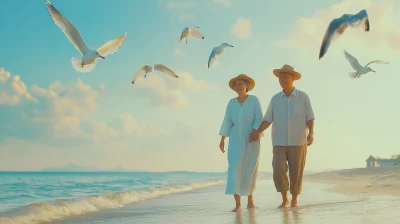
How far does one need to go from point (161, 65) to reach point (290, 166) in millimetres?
6729

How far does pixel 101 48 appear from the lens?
Result: 10648 mm

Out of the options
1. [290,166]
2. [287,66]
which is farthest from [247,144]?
[287,66]

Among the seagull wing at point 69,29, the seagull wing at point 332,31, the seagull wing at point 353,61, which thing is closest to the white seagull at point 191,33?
the seagull wing at point 69,29

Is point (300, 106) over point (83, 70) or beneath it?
beneath

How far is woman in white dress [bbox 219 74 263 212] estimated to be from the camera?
23.4ft

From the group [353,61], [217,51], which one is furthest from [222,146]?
[217,51]

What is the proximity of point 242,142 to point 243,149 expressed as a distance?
0.10 metres

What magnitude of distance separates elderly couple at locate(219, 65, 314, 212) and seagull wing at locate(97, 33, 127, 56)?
4.20 meters

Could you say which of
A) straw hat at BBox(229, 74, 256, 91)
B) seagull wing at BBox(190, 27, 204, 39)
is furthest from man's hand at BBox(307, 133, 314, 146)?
seagull wing at BBox(190, 27, 204, 39)

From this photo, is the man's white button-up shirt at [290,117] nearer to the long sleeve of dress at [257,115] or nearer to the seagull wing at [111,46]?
the long sleeve of dress at [257,115]

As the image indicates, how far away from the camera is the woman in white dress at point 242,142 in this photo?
7.14 m

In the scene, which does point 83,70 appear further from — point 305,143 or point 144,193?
point 305,143

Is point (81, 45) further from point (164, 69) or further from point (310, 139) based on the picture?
point (310, 139)

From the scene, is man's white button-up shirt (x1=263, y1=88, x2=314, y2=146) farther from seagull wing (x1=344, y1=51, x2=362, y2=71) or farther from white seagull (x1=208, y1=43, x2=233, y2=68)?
white seagull (x1=208, y1=43, x2=233, y2=68)
